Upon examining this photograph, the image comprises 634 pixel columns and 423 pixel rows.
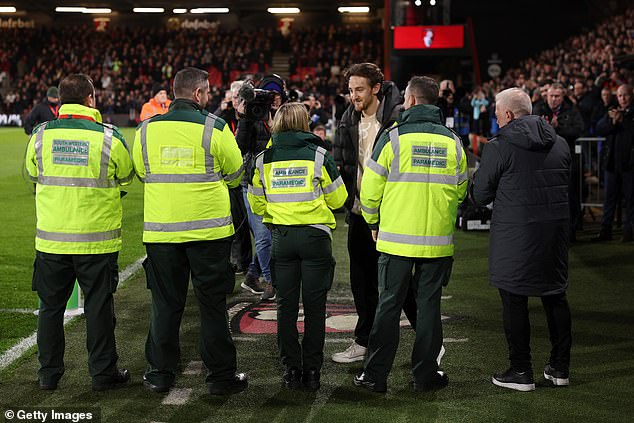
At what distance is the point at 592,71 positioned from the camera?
23844 millimetres

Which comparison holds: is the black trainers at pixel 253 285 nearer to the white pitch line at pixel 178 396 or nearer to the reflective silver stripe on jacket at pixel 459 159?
the white pitch line at pixel 178 396

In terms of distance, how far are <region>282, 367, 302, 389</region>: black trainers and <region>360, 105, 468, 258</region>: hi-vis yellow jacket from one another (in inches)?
38.2

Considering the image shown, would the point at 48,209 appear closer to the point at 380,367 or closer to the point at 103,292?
the point at 103,292

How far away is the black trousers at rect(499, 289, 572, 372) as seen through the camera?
5.59 meters

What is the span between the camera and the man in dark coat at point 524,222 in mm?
5523

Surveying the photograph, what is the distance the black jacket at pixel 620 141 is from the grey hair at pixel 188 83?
753cm

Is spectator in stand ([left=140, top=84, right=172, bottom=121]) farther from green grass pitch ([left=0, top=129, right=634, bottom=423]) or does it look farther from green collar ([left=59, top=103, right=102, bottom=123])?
green collar ([left=59, top=103, right=102, bottom=123])

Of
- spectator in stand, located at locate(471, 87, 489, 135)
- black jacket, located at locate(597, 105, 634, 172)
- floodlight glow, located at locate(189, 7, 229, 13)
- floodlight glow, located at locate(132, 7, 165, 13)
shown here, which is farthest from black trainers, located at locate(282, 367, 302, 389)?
floodlight glow, located at locate(132, 7, 165, 13)

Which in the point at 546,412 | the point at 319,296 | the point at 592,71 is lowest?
the point at 546,412

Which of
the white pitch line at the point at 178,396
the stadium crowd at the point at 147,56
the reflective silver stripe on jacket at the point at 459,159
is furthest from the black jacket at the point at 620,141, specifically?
the stadium crowd at the point at 147,56

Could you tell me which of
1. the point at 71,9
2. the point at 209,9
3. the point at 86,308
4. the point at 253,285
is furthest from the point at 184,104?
the point at 71,9

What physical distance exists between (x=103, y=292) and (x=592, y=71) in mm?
20710

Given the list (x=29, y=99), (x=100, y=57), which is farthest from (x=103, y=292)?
(x=100, y=57)

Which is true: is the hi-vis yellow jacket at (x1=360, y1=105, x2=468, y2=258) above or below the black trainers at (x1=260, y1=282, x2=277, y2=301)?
above
